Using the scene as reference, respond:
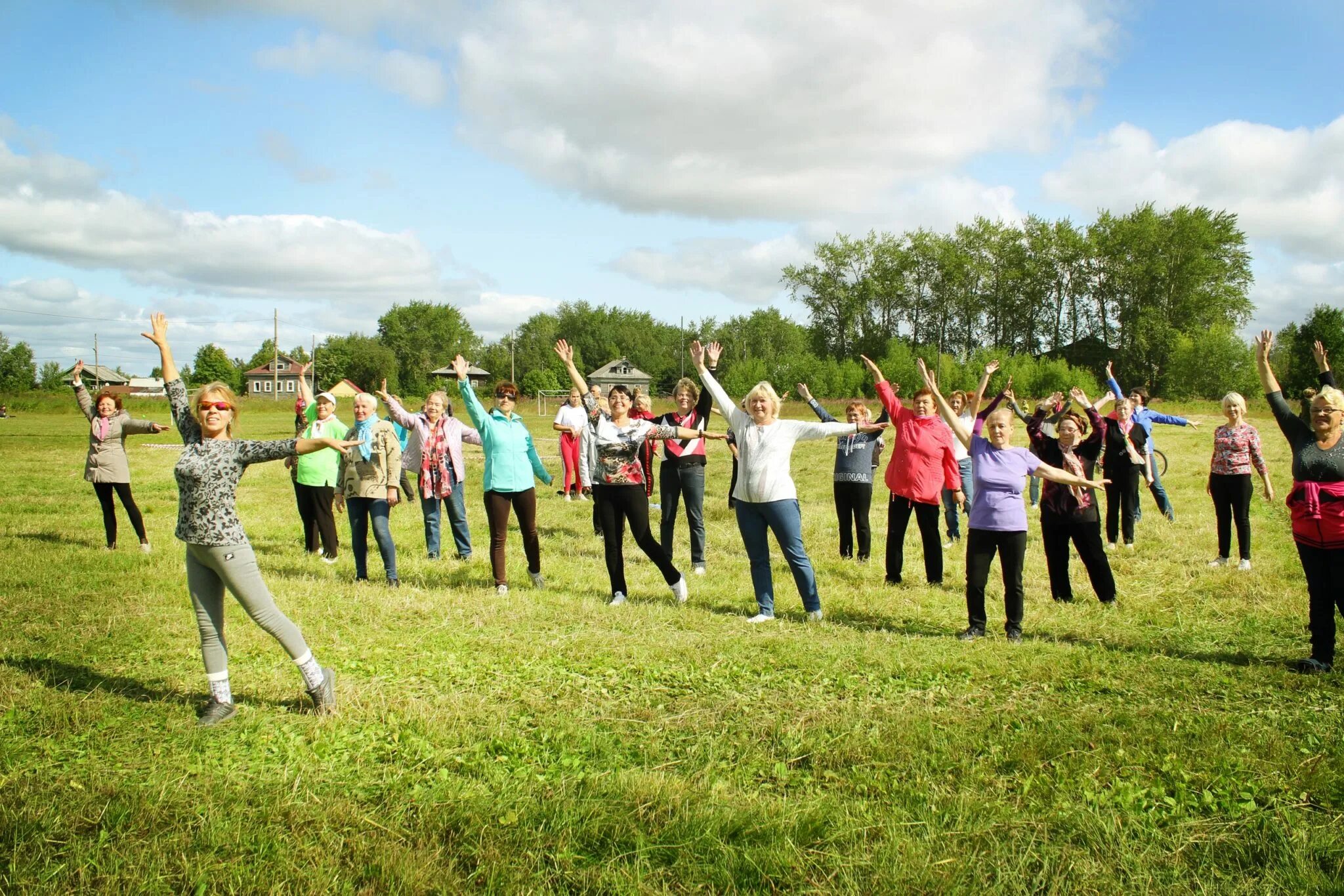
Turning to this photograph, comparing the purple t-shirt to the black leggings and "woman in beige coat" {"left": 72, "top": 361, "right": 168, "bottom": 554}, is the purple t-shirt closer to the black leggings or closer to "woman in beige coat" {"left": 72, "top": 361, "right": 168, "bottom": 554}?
"woman in beige coat" {"left": 72, "top": 361, "right": 168, "bottom": 554}

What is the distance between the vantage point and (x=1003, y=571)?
23.3ft

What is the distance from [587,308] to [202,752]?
5426 inches

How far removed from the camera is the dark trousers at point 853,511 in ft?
32.8

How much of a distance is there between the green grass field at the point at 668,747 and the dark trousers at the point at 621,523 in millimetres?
419

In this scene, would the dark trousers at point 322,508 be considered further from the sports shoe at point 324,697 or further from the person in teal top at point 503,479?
the sports shoe at point 324,697

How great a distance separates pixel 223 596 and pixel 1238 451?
1008 cm

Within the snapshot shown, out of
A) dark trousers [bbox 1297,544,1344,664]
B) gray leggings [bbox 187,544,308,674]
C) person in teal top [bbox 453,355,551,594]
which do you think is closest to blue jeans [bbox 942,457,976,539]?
dark trousers [bbox 1297,544,1344,664]

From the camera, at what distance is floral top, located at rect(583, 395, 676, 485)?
26.7 ft

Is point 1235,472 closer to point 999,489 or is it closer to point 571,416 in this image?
point 999,489

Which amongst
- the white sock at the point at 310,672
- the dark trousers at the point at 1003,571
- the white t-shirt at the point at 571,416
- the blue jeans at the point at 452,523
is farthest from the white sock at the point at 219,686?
the white t-shirt at the point at 571,416

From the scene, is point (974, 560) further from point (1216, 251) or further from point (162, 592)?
point (1216, 251)

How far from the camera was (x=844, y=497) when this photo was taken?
10250mm

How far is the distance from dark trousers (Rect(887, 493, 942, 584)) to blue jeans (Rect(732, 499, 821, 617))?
1953mm

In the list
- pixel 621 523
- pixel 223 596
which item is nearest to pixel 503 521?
pixel 621 523
